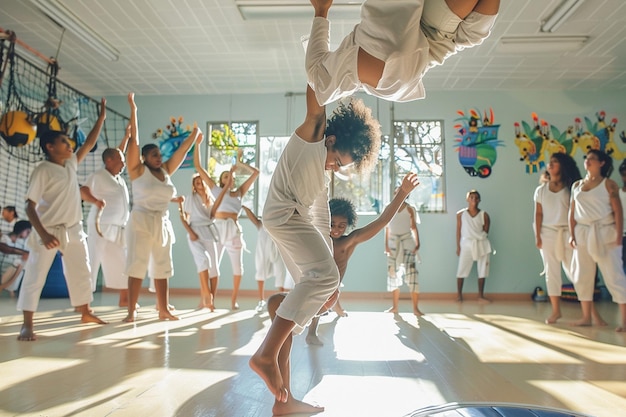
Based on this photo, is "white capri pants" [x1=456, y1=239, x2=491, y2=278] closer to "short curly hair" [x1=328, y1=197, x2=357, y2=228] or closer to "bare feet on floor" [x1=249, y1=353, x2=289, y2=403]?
"short curly hair" [x1=328, y1=197, x2=357, y2=228]

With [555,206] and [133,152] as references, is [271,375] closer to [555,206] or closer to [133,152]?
[133,152]

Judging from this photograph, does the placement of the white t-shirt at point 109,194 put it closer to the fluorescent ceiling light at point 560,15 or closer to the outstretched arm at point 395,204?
the outstretched arm at point 395,204

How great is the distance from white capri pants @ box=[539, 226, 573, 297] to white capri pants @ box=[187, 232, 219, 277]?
346 cm

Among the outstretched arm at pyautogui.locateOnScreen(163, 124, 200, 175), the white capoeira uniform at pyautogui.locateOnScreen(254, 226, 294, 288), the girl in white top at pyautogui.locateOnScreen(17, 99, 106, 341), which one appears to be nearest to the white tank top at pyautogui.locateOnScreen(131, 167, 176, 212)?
the outstretched arm at pyautogui.locateOnScreen(163, 124, 200, 175)

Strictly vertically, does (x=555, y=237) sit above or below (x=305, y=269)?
above

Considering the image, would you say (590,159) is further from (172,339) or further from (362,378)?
(172,339)

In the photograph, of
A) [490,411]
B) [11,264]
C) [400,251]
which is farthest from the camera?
[11,264]

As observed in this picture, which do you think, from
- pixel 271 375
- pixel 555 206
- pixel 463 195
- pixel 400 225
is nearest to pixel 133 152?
pixel 271 375

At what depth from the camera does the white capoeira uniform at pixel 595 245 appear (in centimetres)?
420

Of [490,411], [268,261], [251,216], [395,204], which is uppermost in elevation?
[251,216]

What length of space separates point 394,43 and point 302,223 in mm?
738

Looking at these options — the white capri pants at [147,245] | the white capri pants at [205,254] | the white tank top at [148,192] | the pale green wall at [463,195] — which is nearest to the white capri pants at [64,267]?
the white capri pants at [147,245]

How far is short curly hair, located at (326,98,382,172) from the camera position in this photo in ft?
6.23

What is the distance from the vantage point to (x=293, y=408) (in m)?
1.71
